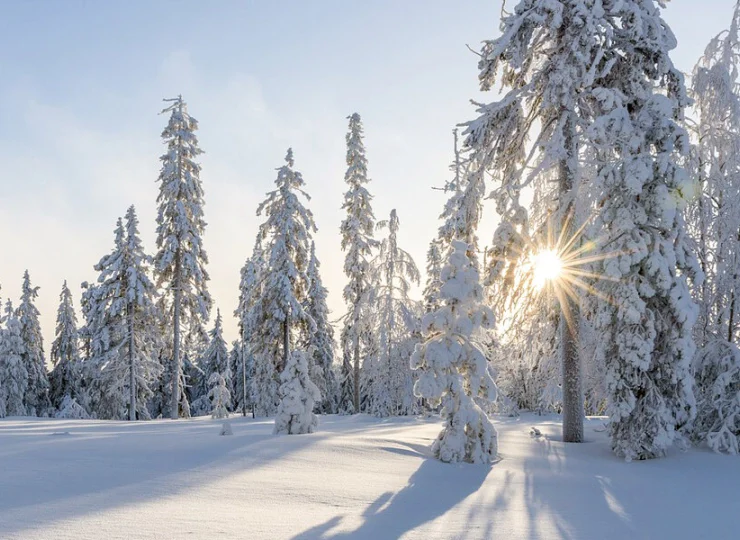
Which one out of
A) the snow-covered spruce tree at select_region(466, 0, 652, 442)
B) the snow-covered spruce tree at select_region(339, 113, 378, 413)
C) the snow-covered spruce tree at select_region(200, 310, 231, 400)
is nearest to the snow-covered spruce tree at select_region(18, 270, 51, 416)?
the snow-covered spruce tree at select_region(200, 310, 231, 400)

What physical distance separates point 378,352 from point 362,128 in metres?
12.8

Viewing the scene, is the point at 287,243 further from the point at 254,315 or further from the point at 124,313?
the point at 124,313

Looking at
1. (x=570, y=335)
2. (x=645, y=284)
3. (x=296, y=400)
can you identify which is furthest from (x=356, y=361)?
(x=645, y=284)

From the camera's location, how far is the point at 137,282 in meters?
30.5

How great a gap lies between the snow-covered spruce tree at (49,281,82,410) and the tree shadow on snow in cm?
4464

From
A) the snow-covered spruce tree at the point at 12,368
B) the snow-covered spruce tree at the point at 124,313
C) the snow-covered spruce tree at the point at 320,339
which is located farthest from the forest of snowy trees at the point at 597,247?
the snow-covered spruce tree at the point at 12,368

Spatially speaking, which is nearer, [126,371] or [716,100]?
[716,100]

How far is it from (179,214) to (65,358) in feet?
93.6

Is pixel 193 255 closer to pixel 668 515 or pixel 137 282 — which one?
pixel 137 282

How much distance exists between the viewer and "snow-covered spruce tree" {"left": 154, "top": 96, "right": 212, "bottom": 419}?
91.8 ft

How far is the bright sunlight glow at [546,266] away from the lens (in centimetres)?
1208

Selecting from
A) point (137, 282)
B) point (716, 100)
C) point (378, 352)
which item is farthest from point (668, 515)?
point (137, 282)

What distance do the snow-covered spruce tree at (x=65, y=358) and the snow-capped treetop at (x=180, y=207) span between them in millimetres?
23290

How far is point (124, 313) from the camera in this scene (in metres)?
30.8
